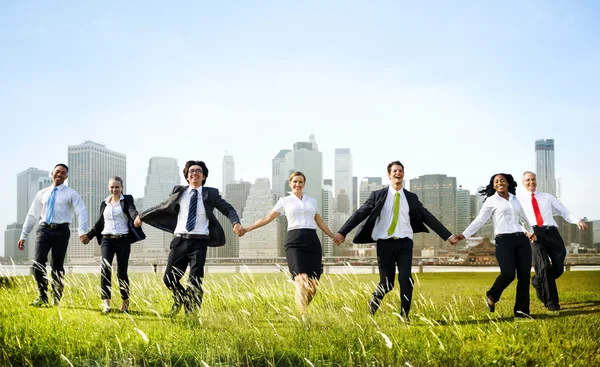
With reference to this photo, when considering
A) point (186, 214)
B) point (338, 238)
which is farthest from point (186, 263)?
point (338, 238)

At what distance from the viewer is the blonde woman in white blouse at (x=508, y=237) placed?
26.3ft

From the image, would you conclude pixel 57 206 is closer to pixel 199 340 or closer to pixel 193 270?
pixel 193 270

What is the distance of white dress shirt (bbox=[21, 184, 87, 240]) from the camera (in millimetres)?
9328

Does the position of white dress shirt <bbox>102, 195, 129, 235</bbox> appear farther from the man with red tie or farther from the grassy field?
the man with red tie

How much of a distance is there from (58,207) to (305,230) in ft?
14.6

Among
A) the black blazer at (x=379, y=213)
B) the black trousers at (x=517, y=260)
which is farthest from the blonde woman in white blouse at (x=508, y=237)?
the black blazer at (x=379, y=213)

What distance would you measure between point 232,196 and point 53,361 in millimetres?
158773

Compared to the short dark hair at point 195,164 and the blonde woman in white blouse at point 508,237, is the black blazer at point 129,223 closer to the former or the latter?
the short dark hair at point 195,164

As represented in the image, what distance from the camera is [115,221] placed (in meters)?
8.73

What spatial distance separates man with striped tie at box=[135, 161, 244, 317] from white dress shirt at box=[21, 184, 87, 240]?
7.24ft

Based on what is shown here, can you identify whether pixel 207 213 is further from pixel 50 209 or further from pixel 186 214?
pixel 50 209

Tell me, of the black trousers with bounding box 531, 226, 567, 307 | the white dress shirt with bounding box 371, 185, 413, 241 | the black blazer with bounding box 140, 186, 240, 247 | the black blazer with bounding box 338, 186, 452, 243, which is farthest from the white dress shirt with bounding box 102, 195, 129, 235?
the black trousers with bounding box 531, 226, 567, 307

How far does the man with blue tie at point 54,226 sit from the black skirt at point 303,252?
3672mm

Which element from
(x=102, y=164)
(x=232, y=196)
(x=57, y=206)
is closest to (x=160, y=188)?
(x=102, y=164)
